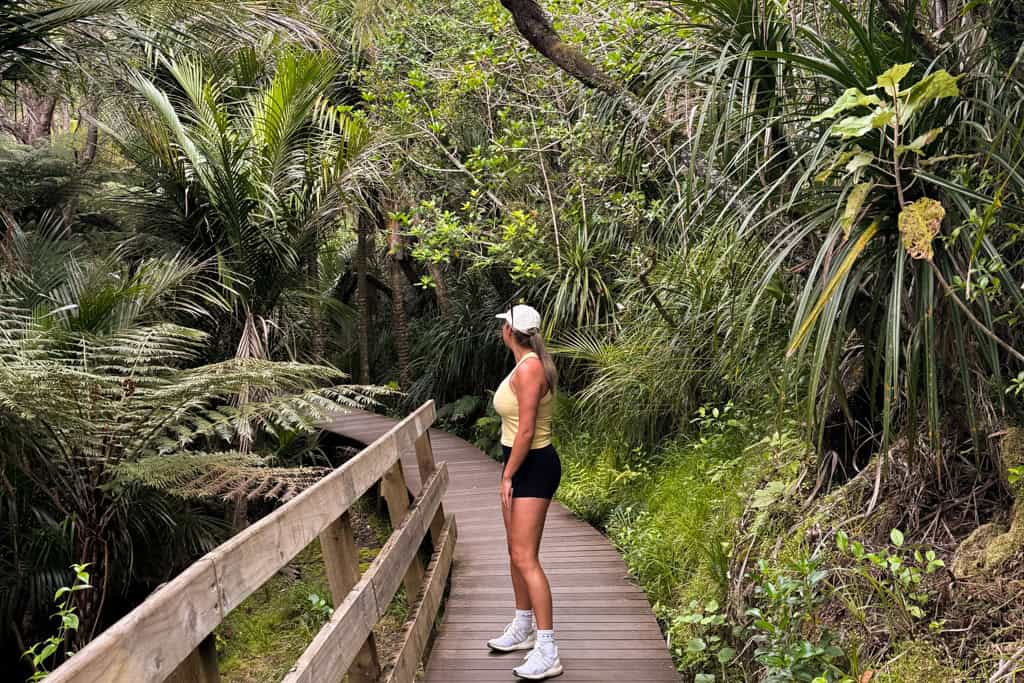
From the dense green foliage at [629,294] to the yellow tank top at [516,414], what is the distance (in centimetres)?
88

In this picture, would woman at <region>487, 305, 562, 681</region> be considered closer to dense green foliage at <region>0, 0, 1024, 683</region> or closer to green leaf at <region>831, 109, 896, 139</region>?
dense green foliage at <region>0, 0, 1024, 683</region>

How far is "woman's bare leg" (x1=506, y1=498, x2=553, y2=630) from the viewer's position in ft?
12.1

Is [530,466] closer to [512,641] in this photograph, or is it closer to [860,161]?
[512,641]

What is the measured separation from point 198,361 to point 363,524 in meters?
2.92

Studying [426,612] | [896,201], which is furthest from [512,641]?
[896,201]

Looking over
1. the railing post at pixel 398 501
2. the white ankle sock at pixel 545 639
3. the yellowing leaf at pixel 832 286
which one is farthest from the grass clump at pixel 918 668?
the railing post at pixel 398 501

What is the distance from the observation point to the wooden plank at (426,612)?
3.43 meters

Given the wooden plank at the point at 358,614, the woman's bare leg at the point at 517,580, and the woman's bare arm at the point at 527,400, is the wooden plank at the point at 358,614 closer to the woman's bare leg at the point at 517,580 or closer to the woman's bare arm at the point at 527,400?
the woman's bare leg at the point at 517,580

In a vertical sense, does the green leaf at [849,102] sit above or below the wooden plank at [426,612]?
above

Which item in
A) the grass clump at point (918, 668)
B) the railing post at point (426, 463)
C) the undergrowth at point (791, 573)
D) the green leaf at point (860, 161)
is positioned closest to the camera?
the green leaf at point (860, 161)

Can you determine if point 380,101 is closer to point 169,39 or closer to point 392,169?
point 392,169

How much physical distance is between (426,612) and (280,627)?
377 centimetres

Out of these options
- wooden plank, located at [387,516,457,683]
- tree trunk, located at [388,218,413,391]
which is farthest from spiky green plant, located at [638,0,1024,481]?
tree trunk, located at [388,218,413,391]

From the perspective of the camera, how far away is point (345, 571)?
3.02m
